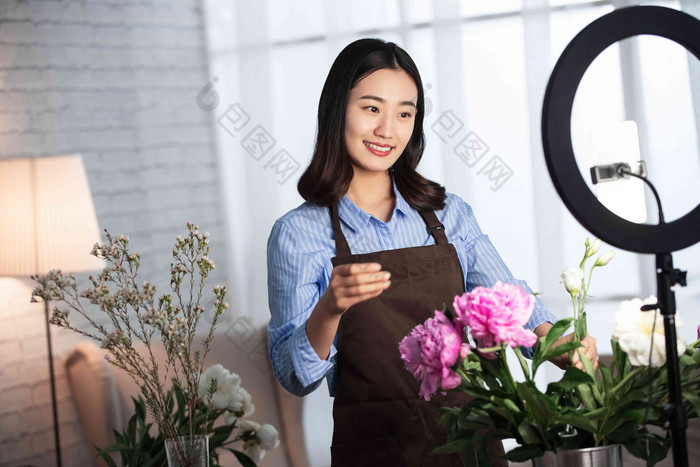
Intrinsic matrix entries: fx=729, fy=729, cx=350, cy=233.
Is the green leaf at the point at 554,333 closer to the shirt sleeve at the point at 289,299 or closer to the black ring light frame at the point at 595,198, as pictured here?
the black ring light frame at the point at 595,198

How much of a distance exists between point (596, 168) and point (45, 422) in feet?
9.27

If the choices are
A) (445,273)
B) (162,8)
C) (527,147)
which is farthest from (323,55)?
(445,273)

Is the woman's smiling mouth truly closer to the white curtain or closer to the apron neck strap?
the apron neck strap

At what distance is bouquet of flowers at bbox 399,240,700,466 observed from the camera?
87 cm

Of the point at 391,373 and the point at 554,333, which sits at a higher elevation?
the point at 554,333

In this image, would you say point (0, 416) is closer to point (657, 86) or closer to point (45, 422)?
point (45, 422)

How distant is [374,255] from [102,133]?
208 centimetres

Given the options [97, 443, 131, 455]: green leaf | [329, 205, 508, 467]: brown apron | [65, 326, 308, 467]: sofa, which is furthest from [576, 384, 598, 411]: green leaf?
[65, 326, 308, 467]: sofa

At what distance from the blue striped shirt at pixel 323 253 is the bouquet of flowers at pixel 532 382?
51 cm

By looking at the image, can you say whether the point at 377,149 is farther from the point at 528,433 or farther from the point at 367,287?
the point at 528,433

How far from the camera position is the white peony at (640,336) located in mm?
875

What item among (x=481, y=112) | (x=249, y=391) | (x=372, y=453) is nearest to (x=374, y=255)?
(x=372, y=453)

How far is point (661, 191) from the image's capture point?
10.1 ft

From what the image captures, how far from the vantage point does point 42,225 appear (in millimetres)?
2570
